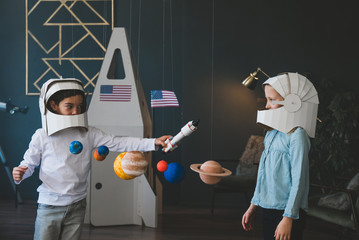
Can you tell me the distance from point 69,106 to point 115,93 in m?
1.94

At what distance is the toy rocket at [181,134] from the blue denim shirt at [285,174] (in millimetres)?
413

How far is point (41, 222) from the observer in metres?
1.98

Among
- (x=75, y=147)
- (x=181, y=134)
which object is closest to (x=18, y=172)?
(x=75, y=147)

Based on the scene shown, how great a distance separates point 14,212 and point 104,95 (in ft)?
6.50

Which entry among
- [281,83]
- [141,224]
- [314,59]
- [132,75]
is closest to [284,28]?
[314,59]

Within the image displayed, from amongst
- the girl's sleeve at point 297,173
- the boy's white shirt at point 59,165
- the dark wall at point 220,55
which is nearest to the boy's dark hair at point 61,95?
the boy's white shirt at point 59,165

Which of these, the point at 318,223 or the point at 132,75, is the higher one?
the point at 132,75

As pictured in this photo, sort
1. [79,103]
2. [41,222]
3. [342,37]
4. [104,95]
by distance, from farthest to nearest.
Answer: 1. [342,37]
2. [104,95]
3. [79,103]
4. [41,222]

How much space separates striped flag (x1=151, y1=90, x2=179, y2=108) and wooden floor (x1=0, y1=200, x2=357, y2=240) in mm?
1339

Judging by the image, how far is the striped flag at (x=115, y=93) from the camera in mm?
3977

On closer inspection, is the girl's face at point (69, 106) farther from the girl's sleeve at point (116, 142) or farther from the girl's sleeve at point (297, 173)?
the girl's sleeve at point (297, 173)

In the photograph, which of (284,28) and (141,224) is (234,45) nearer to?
(284,28)

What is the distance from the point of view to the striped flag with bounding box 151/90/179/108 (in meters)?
3.53

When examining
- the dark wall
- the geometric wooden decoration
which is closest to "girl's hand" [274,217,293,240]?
the dark wall
